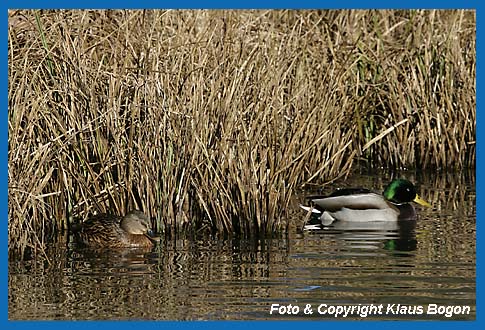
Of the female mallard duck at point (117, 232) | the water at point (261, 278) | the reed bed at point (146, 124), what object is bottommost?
the water at point (261, 278)

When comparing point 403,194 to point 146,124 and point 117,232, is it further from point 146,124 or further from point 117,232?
point 117,232

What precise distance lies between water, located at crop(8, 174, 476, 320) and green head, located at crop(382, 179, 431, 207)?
1351 mm

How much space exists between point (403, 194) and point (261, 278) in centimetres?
427

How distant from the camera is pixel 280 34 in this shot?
45.7 feet

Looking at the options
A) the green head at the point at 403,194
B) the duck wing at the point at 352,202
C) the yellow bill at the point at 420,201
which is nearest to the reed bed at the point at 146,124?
the duck wing at the point at 352,202

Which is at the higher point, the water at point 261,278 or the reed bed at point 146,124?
the reed bed at point 146,124

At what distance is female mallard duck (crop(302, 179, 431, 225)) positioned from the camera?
12719 mm

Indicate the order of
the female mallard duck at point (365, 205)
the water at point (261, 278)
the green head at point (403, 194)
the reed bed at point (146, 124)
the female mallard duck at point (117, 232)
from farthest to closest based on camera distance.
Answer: the green head at point (403, 194), the female mallard duck at point (365, 205), the reed bed at point (146, 124), the female mallard duck at point (117, 232), the water at point (261, 278)

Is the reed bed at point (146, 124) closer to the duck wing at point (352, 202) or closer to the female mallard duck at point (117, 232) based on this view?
the female mallard duck at point (117, 232)

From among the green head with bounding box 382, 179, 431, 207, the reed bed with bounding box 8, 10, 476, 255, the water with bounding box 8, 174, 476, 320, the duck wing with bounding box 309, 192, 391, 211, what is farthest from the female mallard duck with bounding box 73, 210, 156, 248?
the green head with bounding box 382, 179, 431, 207

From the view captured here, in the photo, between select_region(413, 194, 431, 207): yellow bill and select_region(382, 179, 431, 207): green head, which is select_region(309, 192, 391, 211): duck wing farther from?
select_region(413, 194, 431, 207): yellow bill

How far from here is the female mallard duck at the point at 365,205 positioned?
1272cm

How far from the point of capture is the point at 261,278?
9422 millimetres

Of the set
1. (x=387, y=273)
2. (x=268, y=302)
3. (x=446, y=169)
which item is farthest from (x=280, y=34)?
(x=268, y=302)
